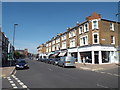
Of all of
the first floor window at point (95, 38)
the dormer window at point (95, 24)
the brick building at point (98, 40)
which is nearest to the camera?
the brick building at point (98, 40)

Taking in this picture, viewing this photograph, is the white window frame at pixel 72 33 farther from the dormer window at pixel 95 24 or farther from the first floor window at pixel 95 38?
the first floor window at pixel 95 38

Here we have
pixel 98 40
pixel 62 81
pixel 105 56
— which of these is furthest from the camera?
pixel 105 56

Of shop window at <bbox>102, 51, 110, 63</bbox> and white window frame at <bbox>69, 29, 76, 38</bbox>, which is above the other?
white window frame at <bbox>69, 29, 76, 38</bbox>

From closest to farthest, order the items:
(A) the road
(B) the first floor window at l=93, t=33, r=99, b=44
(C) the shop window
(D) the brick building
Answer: (A) the road
(D) the brick building
(B) the first floor window at l=93, t=33, r=99, b=44
(C) the shop window

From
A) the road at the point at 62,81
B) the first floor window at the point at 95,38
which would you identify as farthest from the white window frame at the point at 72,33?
the road at the point at 62,81

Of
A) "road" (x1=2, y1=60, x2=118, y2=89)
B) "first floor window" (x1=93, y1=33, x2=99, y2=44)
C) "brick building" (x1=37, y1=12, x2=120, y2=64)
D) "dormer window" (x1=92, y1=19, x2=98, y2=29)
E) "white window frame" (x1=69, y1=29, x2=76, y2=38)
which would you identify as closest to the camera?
"road" (x1=2, y1=60, x2=118, y2=89)

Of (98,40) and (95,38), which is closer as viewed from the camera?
(98,40)

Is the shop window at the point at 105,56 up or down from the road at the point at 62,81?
up

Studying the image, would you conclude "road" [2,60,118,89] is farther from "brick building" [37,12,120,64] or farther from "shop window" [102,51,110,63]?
"shop window" [102,51,110,63]

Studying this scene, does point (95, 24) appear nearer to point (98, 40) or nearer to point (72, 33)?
point (98, 40)

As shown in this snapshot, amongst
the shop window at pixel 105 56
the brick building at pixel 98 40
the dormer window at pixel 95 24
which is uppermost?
the dormer window at pixel 95 24

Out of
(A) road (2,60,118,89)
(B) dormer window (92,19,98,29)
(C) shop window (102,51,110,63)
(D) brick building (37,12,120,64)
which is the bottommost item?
(A) road (2,60,118,89)

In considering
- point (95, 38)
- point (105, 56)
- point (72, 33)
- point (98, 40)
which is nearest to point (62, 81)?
point (98, 40)

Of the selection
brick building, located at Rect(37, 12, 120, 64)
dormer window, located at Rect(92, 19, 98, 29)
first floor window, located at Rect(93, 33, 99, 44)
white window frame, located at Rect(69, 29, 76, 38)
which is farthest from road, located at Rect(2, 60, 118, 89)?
white window frame, located at Rect(69, 29, 76, 38)
